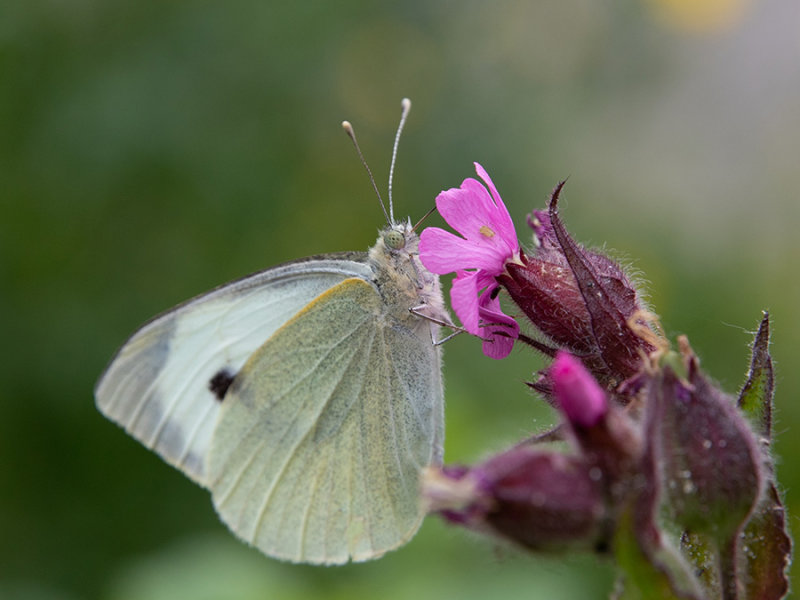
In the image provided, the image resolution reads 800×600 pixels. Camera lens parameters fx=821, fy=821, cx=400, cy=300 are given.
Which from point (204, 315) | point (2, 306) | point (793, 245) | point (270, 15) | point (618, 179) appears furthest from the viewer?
point (618, 179)

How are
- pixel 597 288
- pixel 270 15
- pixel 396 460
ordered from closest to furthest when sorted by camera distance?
pixel 597 288
pixel 396 460
pixel 270 15

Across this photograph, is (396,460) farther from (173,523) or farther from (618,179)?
(618,179)

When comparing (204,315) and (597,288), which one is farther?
(204,315)

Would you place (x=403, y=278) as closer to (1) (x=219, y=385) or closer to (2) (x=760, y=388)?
(1) (x=219, y=385)

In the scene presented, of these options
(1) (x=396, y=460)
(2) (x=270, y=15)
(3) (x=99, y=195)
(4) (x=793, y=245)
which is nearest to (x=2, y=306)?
(3) (x=99, y=195)

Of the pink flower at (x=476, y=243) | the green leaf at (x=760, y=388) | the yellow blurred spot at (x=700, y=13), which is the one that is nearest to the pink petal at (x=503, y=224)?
the pink flower at (x=476, y=243)

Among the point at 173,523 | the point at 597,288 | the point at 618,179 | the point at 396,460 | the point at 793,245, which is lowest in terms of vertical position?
the point at 173,523

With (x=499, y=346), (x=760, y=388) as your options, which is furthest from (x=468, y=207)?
(x=760, y=388)
